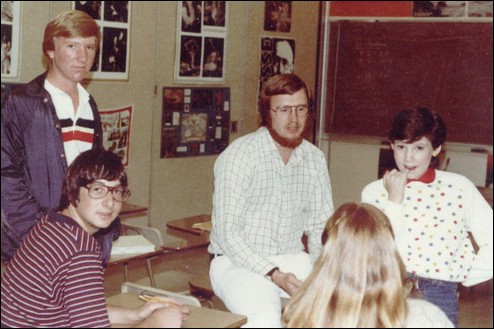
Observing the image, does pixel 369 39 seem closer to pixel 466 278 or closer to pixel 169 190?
pixel 169 190

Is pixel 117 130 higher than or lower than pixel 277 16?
lower

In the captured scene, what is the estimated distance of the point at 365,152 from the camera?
4.66 m

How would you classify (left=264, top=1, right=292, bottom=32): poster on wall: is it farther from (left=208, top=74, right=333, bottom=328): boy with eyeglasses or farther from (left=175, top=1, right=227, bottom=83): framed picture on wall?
(left=208, top=74, right=333, bottom=328): boy with eyeglasses

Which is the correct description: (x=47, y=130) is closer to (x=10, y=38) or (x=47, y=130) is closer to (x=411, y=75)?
(x=10, y=38)

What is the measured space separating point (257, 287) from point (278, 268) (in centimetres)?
12

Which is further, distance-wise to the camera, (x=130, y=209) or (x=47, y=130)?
(x=130, y=209)

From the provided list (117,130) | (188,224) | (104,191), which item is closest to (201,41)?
(117,130)

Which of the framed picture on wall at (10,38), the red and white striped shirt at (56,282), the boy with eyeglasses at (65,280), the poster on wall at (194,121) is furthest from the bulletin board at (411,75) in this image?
the red and white striped shirt at (56,282)

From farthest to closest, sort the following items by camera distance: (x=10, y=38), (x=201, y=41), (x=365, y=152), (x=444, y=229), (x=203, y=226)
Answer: (x=365, y=152) → (x=201, y=41) → (x=203, y=226) → (x=10, y=38) → (x=444, y=229)

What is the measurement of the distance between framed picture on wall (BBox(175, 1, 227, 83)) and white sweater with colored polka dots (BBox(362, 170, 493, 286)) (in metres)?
2.27

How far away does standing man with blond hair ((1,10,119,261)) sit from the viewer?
2.34 m

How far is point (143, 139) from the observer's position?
4.16 metres

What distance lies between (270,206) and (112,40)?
1701 millimetres

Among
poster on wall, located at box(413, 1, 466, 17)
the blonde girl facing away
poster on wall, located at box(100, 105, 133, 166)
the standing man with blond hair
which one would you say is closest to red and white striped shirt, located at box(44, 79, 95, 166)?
the standing man with blond hair
